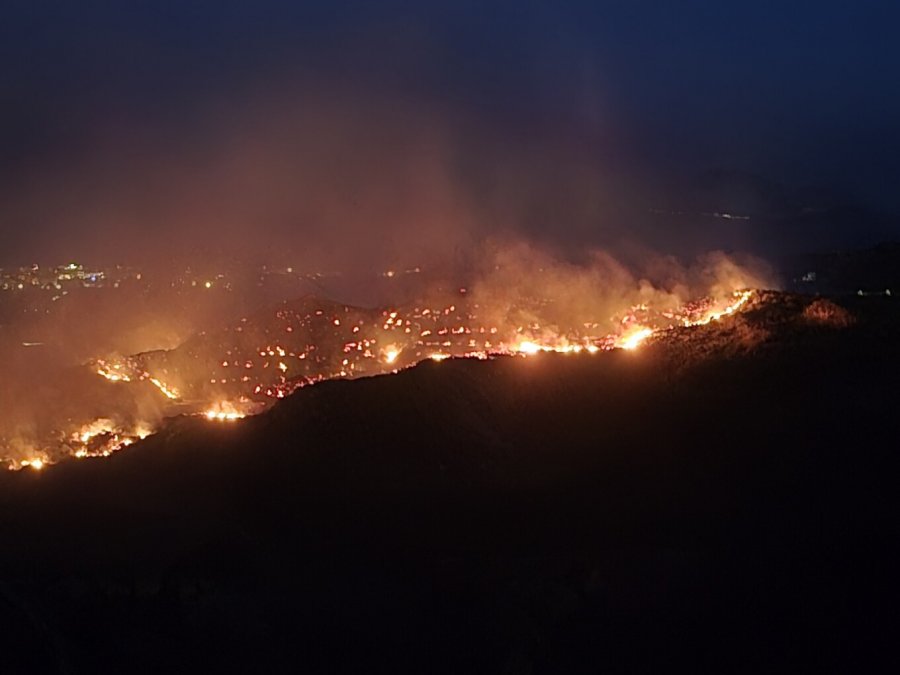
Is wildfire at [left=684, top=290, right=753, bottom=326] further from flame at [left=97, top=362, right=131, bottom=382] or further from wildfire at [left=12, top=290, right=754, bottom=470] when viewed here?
flame at [left=97, top=362, right=131, bottom=382]

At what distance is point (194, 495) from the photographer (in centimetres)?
1017

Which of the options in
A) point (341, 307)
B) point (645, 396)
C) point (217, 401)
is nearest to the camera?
point (645, 396)

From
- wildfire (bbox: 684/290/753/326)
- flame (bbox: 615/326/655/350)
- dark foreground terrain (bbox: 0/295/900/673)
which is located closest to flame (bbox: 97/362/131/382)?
dark foreground terrain (bbox: 0/295/900/673)

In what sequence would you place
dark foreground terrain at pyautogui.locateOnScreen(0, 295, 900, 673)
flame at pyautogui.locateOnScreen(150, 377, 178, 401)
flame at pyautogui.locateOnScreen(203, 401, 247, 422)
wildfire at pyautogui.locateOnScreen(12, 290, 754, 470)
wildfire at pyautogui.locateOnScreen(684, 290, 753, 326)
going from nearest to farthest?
dark foreground terrain at pyautogui.locateOnScreen(0, 295, 900, 673) → flame at pyautogui.locateOnScreen(203, 401, 247, 422) → wildfire at pyautogui.locateOnScreen(12, 290, 754, 470) → wildfire at pyautogui.locateOnScreen(684, 290, 753, 326) → flame at pyautogui.locateOnScreen(150, 377, 178, 401)

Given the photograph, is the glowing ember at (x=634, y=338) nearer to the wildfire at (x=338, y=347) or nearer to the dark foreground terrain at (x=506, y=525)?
the wildfire at (x=338, y=347)

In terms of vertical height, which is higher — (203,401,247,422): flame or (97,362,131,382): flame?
(97,362,131,382): flame

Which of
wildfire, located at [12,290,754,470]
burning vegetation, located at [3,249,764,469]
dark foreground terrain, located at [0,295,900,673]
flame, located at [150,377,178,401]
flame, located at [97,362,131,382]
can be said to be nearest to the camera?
dark foreground terrain, located at [0,295,900,673]

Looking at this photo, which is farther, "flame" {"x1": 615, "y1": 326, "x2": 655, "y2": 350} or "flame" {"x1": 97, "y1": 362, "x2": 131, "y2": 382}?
"flame" {"x1": 97, "y1": 362, "x2": 131, "y2": 382}

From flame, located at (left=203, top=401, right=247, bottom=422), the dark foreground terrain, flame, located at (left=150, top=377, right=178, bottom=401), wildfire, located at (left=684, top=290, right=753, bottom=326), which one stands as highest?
flame, located at (left=150, top=377, right=178, bottom=401)

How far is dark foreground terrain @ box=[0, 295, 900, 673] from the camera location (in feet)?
23.4

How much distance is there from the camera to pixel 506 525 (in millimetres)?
8898

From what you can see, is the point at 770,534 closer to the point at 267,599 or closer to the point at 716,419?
the point at 716,419

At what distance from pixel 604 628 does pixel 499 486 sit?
2825mm

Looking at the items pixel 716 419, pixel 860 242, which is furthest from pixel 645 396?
pixel 860 242
